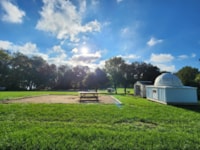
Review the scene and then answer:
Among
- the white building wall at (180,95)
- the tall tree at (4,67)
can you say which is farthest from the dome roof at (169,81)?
the tall tree at (4,67)

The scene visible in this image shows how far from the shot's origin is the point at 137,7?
988cm

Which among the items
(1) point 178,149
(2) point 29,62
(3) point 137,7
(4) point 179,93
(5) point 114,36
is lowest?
(1) point 178,149

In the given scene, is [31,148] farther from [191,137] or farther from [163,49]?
[163,49]

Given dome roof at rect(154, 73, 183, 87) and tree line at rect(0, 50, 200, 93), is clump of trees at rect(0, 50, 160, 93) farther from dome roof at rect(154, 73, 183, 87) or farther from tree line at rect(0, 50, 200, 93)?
dome roof at rect(154, 73, 183, 87)

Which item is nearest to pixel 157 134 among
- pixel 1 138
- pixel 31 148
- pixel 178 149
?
pixel 178 149

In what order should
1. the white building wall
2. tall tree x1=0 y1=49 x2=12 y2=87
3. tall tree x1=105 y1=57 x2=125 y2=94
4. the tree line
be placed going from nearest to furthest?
the white building wall → the tree line → tall tree x1=105 y1=57 x2=125 y2=94 → tall tree x1=0 y1=49 x2=12 y2=87

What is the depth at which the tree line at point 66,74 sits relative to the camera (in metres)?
39.5

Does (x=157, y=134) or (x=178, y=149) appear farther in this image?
(x=157, y=134)

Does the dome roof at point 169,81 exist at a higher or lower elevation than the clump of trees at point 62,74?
lower

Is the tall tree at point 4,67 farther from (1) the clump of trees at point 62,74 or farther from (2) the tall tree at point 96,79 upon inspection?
(2) the tall tree at point 96,79

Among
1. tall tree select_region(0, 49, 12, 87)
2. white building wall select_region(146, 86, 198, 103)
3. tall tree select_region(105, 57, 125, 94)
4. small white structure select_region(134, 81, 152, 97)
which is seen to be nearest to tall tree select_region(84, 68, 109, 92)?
tall tree select_region(105, 57, 125, 94)

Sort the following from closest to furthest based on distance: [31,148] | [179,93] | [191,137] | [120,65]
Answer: [31,148] → [191,137] → [179,93] → [120,65]

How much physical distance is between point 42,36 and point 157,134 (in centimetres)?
1291

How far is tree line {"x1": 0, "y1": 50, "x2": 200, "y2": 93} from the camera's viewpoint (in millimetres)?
39500
